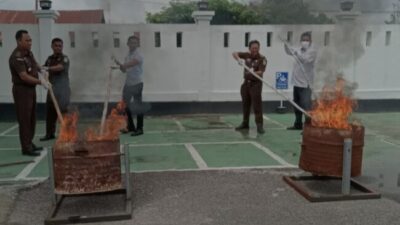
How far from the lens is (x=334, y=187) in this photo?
5.00m

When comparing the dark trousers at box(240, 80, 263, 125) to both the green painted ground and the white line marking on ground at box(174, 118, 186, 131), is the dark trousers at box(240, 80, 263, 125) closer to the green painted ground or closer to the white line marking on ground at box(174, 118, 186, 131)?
the green painted ground

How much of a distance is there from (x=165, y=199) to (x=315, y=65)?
4.75 metres

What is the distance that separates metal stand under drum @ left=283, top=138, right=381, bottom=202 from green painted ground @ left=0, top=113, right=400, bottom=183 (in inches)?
→ 33.7

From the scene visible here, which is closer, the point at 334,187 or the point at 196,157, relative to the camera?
the point at 334,187

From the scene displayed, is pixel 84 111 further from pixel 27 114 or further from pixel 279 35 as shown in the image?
pixel 279 35

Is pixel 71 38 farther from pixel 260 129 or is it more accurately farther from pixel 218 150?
pixel 218 150

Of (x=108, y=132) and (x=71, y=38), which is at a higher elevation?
(x=71, y=38)

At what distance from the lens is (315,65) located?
8.56m

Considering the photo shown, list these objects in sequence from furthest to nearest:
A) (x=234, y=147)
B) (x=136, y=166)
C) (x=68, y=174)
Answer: (x=234, y=147)
(x=136, y=166)
(x=68, y=174)

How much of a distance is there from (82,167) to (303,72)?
5.09 meters

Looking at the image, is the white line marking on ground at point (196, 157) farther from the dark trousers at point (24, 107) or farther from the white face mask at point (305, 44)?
the white face mask at point (305, 44)

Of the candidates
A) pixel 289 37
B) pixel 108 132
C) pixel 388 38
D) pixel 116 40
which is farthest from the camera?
pixel 388 38

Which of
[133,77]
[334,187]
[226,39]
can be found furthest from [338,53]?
[334,187]

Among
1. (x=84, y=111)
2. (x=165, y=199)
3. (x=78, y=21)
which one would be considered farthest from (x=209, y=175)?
(x=78, y=21)
